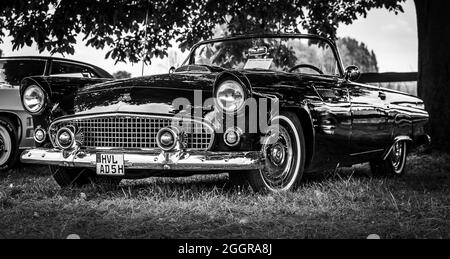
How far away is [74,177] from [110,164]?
0.97 m

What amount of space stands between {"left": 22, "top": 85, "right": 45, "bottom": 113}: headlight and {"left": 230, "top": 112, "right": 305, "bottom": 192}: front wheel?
1681 millimetres

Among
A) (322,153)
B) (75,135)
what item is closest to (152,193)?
(75,135)

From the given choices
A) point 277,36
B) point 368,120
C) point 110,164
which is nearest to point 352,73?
point 368,120

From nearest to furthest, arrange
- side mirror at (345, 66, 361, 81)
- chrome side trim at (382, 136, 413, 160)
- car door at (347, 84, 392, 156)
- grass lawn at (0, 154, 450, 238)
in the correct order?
1. grass lawn at (0, 154, 450, 238)
2. car door at (347, 84, 392, 156)
3. side mirror at (345, 66, 361, 81)
4. chrome side trim at (382, 136, 413, 160)

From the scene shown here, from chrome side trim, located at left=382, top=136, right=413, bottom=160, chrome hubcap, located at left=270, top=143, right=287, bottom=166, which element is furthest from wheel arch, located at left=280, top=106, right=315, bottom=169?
chrome side trim, located at left=382, top=136, right=413, bottom=160

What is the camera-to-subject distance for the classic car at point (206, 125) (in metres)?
3.97

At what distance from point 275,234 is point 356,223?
1.83ft

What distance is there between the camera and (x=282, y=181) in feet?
14.4

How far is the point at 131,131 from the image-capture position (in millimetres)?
4199

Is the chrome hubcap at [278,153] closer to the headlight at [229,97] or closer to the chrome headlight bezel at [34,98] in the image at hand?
A: the headlight at [229,97]

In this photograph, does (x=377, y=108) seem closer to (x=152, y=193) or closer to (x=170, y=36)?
(x=152, y=193)

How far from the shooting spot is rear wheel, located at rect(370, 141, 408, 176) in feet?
19.7

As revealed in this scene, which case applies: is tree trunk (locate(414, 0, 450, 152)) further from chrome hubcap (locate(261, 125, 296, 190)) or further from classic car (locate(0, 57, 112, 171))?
classic car (locate(0, 57, 112, 171))

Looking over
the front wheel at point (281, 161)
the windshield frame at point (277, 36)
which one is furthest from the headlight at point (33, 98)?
the front wheel at point (281, 161)
